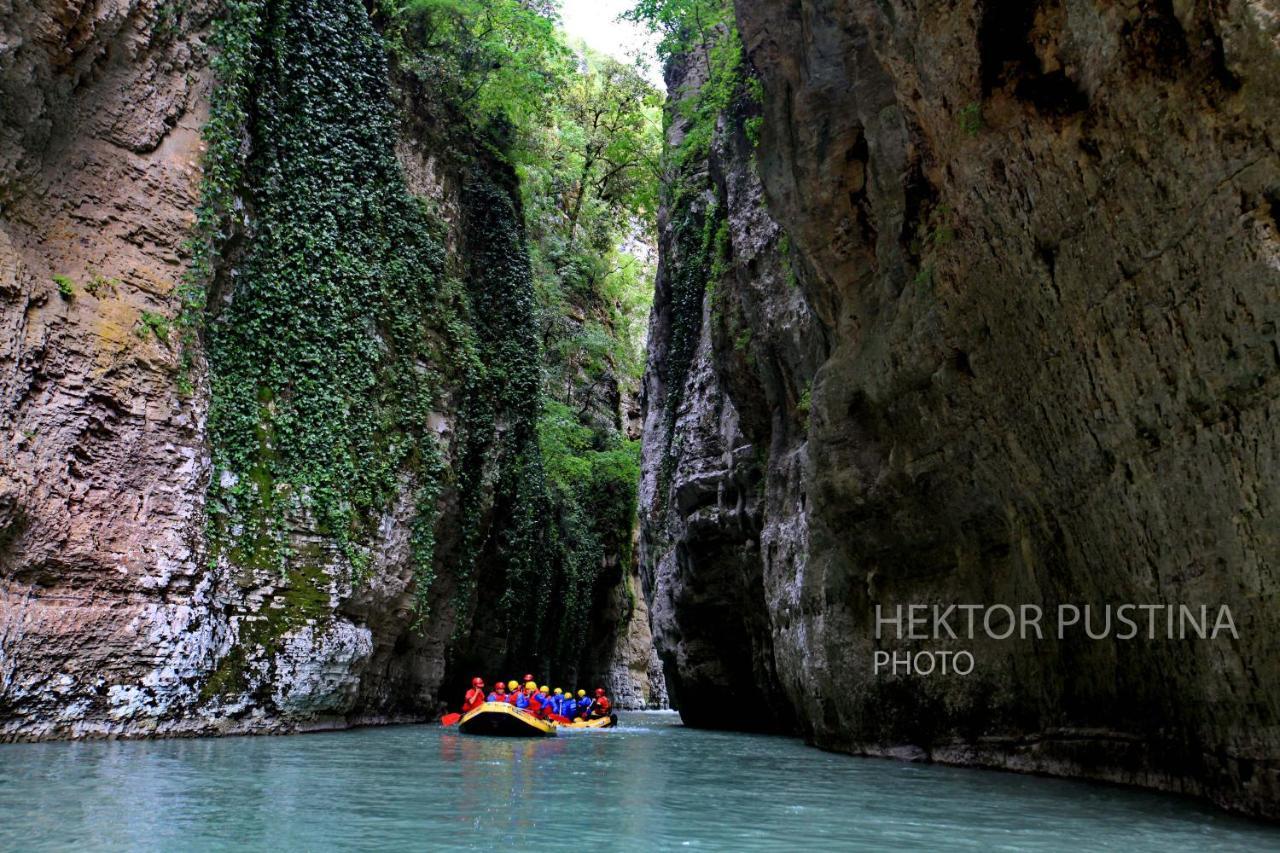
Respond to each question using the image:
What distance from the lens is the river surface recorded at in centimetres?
519

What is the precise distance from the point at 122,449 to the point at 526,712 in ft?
24.9

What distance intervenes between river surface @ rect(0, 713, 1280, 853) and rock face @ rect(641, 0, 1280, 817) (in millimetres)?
993

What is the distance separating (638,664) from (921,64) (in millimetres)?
29468

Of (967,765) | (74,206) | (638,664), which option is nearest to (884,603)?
(967,765)

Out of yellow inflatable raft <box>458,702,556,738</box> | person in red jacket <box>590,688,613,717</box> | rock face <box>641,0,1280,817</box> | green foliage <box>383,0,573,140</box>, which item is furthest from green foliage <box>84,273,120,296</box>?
person in red jacket <box>590,688,613,717</box>

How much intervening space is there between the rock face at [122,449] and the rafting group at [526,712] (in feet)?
6.93

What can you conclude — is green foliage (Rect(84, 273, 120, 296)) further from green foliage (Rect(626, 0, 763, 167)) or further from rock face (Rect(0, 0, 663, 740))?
green foliage (Rect(626, 0, 763, 167))

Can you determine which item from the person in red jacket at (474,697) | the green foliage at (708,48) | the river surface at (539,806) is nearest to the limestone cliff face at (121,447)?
the river surface at (539,806)

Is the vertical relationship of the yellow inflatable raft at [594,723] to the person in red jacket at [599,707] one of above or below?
below

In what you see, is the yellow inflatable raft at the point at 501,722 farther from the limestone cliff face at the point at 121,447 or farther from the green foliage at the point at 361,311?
the green foliage at the point at 361,311

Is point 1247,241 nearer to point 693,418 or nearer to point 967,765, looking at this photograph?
point 967,765

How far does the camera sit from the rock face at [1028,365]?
5723mm

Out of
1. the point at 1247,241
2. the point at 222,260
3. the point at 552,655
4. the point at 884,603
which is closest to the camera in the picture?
the point at 1247,241

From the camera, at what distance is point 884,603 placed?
38.6 ft
